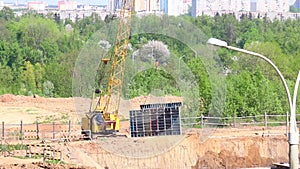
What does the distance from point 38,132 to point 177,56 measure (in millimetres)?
11633

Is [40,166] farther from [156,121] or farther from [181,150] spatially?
[181,150]

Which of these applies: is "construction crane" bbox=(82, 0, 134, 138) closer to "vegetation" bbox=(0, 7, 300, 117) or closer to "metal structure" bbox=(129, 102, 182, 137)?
"metal structure" bbox=(129, 102, 182, 137)

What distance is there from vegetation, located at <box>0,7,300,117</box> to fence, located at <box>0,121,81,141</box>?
742 centimetres

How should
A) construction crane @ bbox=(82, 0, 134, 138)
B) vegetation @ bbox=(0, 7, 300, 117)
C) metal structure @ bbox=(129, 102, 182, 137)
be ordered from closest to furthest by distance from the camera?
metal structure @ bbox=(129, 102, 182, 137)
construction crane @ bbox=(82, 0, 134, 138)
vegetation @ bbox=(0, 7, 300, 117)

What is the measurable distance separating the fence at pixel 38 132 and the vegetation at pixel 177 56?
742 centimetres

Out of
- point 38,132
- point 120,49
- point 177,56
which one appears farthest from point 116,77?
point 38,132

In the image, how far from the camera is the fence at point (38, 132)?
143 feet

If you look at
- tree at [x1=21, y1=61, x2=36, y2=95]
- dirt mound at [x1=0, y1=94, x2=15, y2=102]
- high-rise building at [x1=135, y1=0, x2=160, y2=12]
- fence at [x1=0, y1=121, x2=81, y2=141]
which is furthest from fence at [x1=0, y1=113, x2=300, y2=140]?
high-rise building at [x1=135, y1=0, x2=160, y2=12]

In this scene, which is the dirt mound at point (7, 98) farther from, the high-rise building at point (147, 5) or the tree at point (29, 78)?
the high-rise building at point (147, 5)

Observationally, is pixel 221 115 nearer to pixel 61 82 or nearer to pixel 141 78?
pixel 141 78

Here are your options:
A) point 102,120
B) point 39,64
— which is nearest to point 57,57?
point 39,64

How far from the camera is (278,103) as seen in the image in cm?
5872

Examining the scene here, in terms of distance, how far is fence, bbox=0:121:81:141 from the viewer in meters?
43.7

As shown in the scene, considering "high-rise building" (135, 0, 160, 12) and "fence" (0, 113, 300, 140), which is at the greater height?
"high-rise building" (135, 0, 160, 12)
